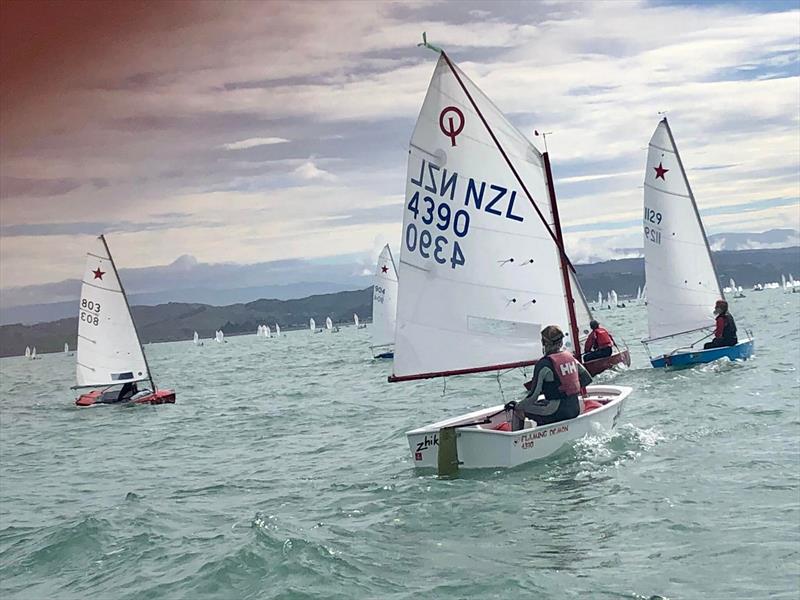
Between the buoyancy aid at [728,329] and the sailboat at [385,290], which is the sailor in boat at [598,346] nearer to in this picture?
the buoyancy aid at [728,329]

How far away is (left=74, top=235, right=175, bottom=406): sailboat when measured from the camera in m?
35.0

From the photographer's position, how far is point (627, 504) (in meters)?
11.5

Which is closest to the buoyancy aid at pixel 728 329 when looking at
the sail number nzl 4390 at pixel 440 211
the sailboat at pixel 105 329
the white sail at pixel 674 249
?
the white sail at pixel 674 249

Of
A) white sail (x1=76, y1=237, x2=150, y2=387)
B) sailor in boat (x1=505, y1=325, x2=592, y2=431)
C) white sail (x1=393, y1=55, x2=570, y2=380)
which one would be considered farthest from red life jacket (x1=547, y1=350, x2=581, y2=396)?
white sail (x1=76, y1=237, x2=150, y2=387)

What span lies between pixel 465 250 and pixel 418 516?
5.50 meters

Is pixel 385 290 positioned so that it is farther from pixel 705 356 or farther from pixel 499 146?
pixel 499 146

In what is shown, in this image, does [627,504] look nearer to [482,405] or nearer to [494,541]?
[494,541]

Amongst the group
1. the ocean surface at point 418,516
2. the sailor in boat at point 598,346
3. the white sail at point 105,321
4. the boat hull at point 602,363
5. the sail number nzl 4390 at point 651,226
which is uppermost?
the sail number nzl 4390 at point 651,226

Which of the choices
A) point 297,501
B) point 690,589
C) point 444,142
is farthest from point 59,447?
point 690,589

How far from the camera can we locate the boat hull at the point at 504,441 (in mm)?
13672

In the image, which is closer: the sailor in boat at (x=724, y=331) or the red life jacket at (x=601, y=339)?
the red life jacket at (x=601, y=339)

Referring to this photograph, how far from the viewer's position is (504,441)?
13.6 metres

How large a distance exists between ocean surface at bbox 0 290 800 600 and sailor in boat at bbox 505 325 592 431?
2.47 feet

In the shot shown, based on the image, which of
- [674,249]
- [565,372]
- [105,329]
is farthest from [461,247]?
[105,329]
